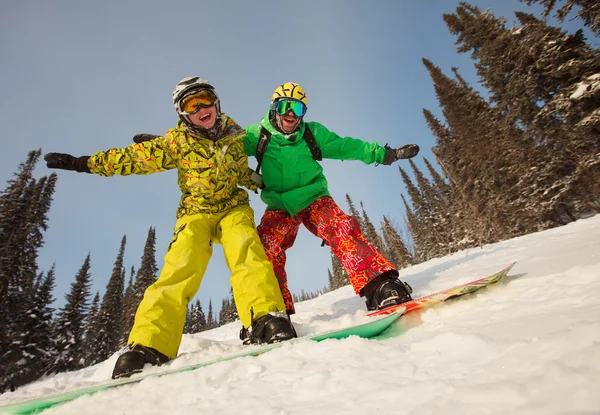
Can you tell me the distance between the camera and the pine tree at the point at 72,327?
2319 cm

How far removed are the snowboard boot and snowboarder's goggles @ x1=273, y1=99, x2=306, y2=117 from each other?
2531 mm

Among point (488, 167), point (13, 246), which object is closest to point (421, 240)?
point (488, 167)

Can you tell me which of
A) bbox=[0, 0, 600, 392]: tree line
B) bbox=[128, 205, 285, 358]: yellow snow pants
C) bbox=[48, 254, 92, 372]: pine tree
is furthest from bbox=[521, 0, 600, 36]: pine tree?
bbox=[48, 254, 92, 372]: pine tree

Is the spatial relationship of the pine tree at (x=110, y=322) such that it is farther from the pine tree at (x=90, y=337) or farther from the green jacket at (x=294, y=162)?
the green jacket at (x=294, y=162)

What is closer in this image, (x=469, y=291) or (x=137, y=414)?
(x=137, y=414)

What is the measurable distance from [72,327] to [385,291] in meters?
32.9

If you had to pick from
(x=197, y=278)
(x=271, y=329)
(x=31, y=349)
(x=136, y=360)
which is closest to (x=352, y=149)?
(x=197, y=278)

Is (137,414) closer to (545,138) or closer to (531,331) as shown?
(531,331)

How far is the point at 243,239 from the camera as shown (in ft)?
9.13

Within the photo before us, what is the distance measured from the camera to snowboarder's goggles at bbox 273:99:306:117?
12.0 ft

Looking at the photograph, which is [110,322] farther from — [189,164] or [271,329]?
[271,329]

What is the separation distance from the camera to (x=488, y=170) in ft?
66.9

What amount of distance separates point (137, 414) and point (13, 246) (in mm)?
28139

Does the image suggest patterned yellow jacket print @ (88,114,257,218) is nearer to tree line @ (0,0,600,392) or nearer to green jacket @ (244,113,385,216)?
green jacket @ (244,113,385,216)
